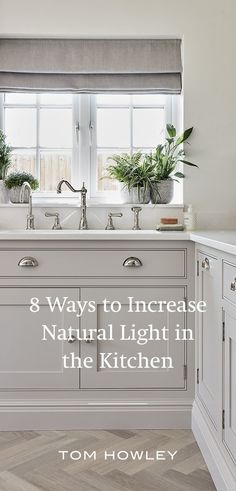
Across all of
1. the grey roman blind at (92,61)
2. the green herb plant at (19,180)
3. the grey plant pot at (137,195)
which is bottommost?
the grey plant pot at (137,195)

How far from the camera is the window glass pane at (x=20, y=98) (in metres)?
3.23

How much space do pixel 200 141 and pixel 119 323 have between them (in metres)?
1.17

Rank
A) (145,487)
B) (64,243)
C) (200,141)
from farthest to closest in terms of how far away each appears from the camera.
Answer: (200,141) → (64,243) → (145,487)

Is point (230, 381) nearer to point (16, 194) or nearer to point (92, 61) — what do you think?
point (16, 194)

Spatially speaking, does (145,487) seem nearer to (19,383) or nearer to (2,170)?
(19,383)

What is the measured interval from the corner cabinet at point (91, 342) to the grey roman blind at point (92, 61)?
109cm

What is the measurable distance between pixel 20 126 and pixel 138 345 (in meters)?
1.56

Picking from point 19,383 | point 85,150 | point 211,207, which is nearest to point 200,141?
point 211,207

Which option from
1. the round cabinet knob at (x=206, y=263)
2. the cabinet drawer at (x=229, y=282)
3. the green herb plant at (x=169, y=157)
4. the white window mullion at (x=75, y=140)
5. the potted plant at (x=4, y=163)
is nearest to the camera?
the cabinet drawer at (x=229, y=282)

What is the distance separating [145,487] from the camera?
6.61ft

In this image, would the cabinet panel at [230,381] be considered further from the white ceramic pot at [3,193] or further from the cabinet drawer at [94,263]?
the white ceramic pot at [3,193]

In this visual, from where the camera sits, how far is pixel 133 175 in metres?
3.05

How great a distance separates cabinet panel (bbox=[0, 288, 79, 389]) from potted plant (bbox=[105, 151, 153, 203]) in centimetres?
79

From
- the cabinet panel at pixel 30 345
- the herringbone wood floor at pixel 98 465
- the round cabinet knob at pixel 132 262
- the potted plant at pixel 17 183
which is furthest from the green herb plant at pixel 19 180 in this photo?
the herringbone wood floor at pixel 98 465
